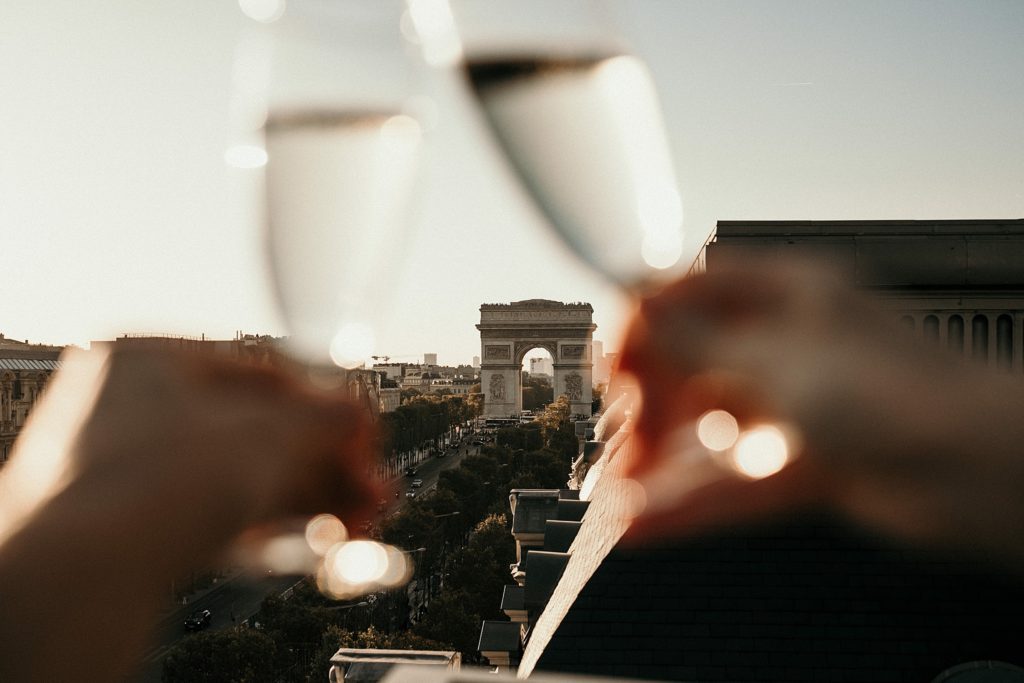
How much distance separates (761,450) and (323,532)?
242cm

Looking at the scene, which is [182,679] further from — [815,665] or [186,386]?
[186,386]

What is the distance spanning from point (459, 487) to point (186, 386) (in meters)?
42.3

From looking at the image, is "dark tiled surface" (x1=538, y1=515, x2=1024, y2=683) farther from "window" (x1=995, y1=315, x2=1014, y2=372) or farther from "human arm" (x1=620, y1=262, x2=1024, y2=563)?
"window" (x1=995, y1=315, x2=1014, y2=372)

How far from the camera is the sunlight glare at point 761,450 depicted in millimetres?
3104

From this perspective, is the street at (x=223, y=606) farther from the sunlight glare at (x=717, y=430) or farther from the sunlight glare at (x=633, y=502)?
the sunlight glare at (x=717, y=430)

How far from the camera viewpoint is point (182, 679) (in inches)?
790

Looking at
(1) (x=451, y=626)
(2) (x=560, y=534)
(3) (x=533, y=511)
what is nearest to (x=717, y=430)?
(2) (x=560, y=534)

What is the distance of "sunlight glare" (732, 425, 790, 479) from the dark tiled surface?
2585 millimetres

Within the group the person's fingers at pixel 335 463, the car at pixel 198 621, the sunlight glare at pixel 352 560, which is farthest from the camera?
the car at pixel 198 621

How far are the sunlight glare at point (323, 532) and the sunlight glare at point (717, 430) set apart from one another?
1847mm

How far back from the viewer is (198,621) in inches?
1062

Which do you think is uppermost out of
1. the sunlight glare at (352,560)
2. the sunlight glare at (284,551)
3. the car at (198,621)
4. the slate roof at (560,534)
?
the sunlight glare at (284,551)

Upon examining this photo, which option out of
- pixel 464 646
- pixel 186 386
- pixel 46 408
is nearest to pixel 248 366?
pixel 186 386

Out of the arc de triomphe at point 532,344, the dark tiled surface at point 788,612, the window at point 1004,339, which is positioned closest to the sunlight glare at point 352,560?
the dark tiled surface at point 788,612
